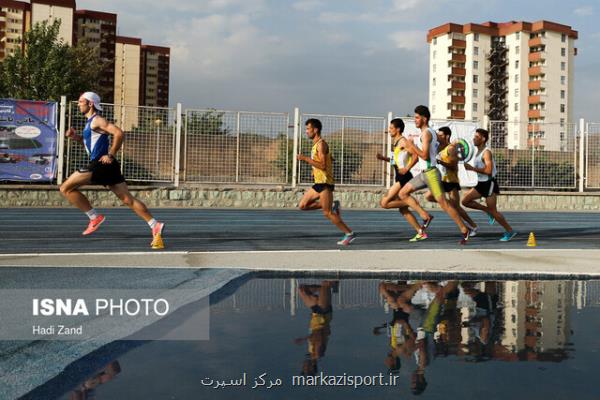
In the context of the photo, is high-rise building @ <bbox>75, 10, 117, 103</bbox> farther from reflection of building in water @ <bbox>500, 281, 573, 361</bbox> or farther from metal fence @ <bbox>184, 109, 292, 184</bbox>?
reflection of building in water @ <bbox>500, 281, 573, 361</bbox>

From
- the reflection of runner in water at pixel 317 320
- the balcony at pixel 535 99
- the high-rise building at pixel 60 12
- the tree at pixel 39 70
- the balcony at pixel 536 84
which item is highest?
the high-rise building at pixel 60 12

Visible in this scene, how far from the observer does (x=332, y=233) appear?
1304 cm

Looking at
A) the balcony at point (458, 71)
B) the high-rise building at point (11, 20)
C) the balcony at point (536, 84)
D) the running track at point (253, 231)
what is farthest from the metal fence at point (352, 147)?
the high-rise building at point (11, 20)

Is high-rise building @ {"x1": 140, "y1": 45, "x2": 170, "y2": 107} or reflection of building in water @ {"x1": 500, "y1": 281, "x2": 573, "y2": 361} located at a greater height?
high-rise building @ {"x1": 140, "y1": 45, "x2": 170, "y2": 107}

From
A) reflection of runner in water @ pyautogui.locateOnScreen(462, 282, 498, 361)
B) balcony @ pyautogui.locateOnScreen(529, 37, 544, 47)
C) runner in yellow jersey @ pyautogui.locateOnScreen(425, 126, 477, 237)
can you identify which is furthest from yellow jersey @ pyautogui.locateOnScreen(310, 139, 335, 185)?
balcony @ pyautogui.locateOnScreen(529, 37, 544, 47)

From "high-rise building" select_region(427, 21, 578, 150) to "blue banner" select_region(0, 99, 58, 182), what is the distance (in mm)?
88983

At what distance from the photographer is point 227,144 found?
64.0 ft

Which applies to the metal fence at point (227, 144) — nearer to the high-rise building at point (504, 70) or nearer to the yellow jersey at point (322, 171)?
the yellow jersey at point (322, 171)

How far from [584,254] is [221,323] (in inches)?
240

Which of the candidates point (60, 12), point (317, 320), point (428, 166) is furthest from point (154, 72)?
point (317, 320)

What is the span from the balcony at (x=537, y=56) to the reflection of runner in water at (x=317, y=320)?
106m

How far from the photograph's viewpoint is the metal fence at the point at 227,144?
19.5 m

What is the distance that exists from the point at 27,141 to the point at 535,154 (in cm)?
1521

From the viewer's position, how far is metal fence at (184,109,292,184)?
63.9 feet
